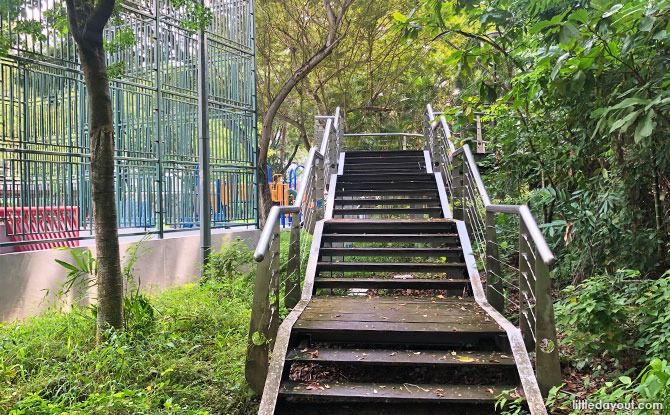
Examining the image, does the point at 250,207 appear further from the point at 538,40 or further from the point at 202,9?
the point at 538,40

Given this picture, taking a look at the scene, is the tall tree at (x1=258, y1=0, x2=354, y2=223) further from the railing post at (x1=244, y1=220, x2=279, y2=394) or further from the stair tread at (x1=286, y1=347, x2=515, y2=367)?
the railing post at (x1=244, y1=220, x2=279, y2=394)

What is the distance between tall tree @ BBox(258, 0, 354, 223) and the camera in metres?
11.0

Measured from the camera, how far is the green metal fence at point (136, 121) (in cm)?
542

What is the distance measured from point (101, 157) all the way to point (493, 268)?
3.65 meters

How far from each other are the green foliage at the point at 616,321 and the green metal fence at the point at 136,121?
13.7ft

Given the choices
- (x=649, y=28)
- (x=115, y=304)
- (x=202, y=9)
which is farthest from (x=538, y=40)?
(x=115, y=304)

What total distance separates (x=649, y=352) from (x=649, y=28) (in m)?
2.02

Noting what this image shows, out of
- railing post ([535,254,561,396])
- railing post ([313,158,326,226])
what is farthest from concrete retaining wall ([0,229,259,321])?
railing post ([535,254,561,396])

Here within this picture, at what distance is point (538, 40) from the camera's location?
177 inches

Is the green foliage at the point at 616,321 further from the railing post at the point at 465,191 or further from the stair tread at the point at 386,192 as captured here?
the stair tread at the point at 386,192

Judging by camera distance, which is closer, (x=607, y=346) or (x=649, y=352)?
(x=649, y=352)

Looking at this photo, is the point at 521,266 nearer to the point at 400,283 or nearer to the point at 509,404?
the point at 509,404

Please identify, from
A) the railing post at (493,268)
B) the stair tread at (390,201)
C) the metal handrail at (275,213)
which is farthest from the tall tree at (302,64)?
the railing post at (493,268)

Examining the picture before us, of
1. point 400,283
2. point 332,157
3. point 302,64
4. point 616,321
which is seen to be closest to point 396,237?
point 400,283
